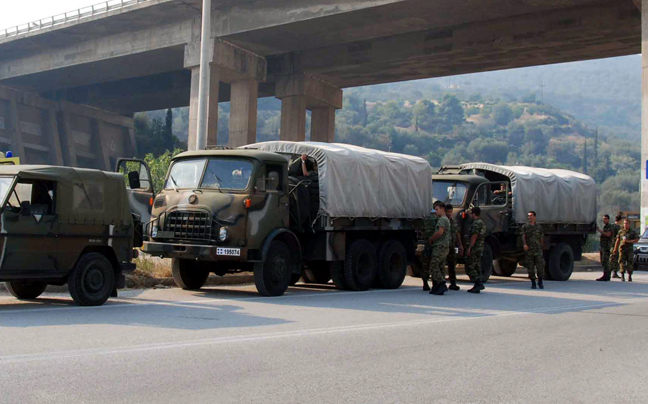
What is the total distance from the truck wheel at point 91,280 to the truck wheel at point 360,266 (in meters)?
5.10

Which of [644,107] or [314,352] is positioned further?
[644,107]

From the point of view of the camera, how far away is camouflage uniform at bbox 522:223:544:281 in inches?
693

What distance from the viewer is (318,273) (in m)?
17.0

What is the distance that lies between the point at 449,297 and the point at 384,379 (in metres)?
8.28

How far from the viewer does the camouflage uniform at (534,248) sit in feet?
57.8

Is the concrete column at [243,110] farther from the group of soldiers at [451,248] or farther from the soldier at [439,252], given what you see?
the soldier at [439,252]

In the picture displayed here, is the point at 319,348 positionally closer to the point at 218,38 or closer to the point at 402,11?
the point at 402,11

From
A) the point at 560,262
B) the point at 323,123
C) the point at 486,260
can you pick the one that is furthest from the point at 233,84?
the point at 486,260

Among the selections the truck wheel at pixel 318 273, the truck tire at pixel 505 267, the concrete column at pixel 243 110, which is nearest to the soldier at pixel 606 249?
the truck tire at pixel 505 267

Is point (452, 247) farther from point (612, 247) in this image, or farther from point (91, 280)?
point (612, 247)

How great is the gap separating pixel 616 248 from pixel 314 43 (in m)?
21.4

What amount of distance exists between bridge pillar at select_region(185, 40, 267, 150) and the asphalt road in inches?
1078

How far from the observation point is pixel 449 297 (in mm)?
14758

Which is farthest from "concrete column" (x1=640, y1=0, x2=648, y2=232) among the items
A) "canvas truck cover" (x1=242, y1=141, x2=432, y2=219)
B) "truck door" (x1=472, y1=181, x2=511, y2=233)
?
"canvas truck cover" (x1=242, y1=141, x2=432, y2=219)
